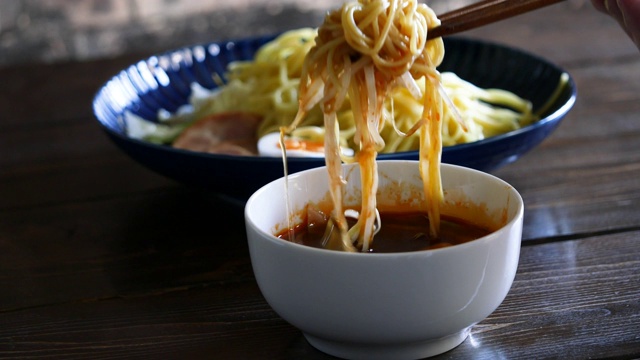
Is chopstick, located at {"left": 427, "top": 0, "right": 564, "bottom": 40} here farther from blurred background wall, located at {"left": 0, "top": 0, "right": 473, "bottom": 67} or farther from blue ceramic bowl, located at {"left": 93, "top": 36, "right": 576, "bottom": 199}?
blurred background wall, located at {"left": 0, "top": 0, "right": 473, "bottom": 67}

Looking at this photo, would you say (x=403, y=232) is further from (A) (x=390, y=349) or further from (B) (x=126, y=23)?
(B) (x=126, y=23)

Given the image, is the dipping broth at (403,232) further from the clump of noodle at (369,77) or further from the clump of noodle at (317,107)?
the clump of noodle at (317,107)

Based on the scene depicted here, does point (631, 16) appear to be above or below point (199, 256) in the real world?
above

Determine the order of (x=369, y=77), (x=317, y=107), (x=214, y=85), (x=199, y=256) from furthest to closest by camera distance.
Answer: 1. (x=214, y=85)
2. (x=317, y=107)
3. (x=199, y=256)
4. (x=369, y=77)

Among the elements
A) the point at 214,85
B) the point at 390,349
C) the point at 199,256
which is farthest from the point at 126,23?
the point at 390,349

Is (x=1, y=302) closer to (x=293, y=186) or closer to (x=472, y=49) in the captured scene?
(x=293, y=186)

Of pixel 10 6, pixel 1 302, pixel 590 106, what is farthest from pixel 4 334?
pixel 10 6

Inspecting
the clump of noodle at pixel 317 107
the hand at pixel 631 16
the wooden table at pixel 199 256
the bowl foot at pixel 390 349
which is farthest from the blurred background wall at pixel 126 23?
the bowl foot at pixel 390 349
